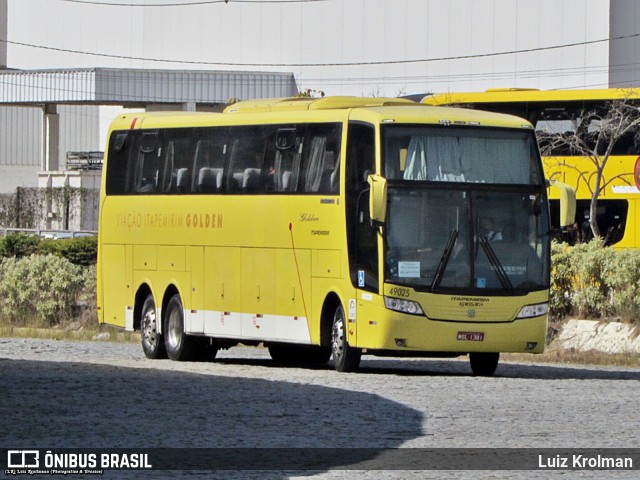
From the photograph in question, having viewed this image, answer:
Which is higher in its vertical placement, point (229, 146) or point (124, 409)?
point (229, 146)

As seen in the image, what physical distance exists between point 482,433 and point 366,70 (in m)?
66.6

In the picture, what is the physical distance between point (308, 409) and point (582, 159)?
25.3 meters

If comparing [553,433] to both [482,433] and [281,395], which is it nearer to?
[482,433]

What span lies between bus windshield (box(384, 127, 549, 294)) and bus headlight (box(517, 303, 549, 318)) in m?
0.25

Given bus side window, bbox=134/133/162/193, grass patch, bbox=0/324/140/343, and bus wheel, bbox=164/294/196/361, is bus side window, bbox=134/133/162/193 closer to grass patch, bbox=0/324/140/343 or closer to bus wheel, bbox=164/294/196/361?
bus wheel, bbox=164/294/196/361

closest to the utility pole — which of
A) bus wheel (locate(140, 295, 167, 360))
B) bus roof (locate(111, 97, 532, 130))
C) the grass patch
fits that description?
the grass patch

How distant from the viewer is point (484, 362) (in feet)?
74.4

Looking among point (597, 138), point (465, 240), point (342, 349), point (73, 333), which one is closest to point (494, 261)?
point (465, 240)

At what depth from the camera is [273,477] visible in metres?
11.3

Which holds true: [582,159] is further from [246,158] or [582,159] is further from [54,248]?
[246,158]

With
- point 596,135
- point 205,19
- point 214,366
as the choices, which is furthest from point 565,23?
point 214,366

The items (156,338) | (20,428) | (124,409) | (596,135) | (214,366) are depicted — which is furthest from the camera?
(596,135)

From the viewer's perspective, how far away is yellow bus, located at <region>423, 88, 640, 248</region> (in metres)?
40.2

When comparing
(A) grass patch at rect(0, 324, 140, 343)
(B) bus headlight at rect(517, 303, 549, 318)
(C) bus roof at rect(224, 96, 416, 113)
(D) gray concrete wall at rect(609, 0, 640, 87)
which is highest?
(D) gray concrete wall at rect(609, 0, 640, 87)
